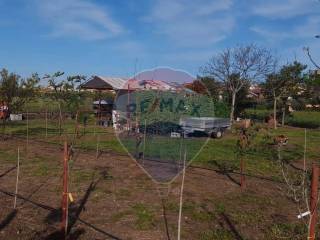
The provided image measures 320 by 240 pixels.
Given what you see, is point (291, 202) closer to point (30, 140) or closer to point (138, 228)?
point (138, 228)

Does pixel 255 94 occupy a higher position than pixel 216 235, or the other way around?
pixel 255 94

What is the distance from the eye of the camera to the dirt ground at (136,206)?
568 cm

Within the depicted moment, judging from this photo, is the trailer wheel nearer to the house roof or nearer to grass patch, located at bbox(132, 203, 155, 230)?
the house roof

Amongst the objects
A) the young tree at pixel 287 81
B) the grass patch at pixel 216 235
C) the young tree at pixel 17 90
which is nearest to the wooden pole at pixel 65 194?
the grass patch at pixel 216 235

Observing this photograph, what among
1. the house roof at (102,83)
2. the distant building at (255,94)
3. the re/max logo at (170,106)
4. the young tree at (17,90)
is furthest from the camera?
the distant building at (255,94)

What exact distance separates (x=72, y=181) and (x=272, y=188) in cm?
385

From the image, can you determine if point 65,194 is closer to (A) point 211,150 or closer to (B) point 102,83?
(A) point 211,150

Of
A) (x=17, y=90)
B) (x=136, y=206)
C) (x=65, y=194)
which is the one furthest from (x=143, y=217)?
(x=17, y=90)

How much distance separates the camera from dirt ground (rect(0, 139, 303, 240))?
18.6 ft

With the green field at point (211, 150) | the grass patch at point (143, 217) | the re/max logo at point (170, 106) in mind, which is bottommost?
the grass patch at point (143, 217)

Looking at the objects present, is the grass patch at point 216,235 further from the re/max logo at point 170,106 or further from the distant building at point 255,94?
the distant building at point 255,94

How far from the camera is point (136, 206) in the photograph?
6875 millimetres

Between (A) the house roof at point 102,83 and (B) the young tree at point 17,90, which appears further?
(A) the house roof at point 102,83

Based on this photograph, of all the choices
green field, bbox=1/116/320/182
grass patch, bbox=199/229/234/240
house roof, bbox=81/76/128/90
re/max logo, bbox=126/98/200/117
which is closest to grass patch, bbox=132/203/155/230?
grass patch, bbox=199/229/234/240
